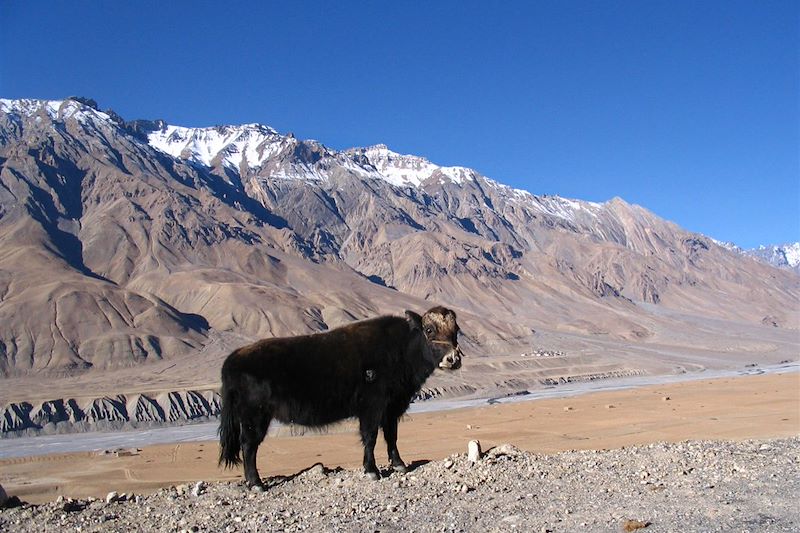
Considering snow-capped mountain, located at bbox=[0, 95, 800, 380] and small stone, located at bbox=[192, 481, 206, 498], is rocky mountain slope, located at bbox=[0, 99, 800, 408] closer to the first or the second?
snow-capped mountain, located at bbox=[0, 95, 800, 380]

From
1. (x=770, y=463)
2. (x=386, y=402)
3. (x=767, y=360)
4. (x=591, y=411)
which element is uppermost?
(x=386, y=402)

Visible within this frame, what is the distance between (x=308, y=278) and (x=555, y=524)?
15437 cm

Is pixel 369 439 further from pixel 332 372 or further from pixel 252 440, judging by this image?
pixel 252 440

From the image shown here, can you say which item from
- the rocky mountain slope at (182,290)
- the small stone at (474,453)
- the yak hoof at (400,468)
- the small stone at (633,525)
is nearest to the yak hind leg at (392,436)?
the yak hoof at (400,468)

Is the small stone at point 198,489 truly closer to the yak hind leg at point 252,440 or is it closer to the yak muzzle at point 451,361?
the yak hind leg at point 252,440

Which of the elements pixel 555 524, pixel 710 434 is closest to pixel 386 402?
pixel 555 524

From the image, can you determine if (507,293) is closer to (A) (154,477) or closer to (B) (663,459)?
(A) (154,477)

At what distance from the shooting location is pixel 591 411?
31859 mm

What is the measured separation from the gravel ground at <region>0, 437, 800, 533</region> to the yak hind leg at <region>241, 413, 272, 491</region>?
0.19 meters

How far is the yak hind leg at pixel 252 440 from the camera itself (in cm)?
878

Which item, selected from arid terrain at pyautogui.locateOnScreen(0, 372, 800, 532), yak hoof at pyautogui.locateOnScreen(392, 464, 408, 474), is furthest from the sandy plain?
arid terrain at pyautogui.locateOnScreen(0, 372, 800, 532)

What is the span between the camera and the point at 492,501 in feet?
25.3

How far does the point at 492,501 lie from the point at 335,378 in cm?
245

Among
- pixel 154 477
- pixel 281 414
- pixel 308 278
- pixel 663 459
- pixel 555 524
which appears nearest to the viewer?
pixel 555 524
